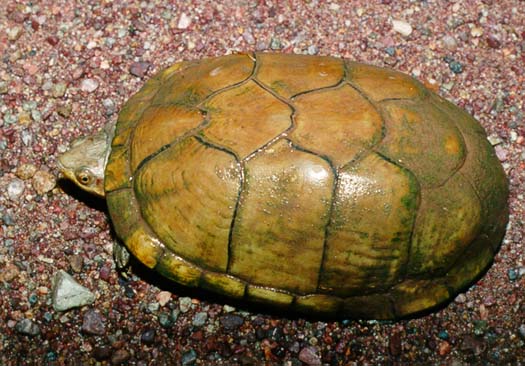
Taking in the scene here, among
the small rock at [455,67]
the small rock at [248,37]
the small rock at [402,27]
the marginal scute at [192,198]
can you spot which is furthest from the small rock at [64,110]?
the small rock at [455,67]

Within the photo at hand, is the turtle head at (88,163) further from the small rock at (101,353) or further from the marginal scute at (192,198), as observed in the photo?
the small rock at (101,353)

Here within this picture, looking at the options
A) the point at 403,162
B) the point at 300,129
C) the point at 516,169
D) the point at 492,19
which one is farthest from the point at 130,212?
the point at 492,19

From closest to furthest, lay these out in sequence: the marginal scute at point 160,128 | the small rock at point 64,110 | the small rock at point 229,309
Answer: the marginal scute at point 160,128, the small rock at point 229,309, the small rock at point 64,110

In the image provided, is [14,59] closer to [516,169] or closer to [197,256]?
[197,256]

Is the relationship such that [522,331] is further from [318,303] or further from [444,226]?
[318,303]

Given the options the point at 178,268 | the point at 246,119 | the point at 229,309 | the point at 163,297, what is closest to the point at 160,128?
the point at 246,119

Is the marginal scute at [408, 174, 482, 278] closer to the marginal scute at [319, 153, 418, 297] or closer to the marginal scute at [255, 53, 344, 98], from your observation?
the marginal scute at [319, 153, 418, 297]
